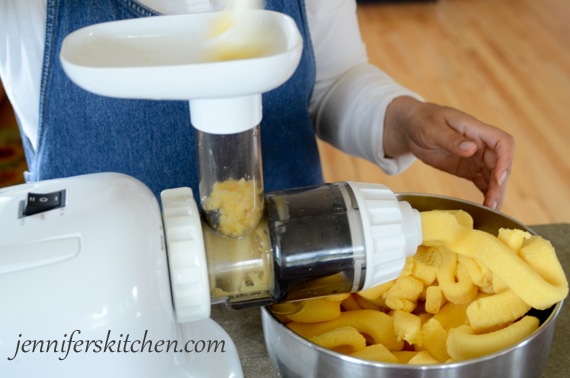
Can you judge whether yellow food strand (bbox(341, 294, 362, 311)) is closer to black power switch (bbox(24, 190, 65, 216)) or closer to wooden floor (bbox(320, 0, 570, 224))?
black power switch (bbox(24, 190, 65, 216))

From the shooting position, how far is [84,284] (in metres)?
0.32

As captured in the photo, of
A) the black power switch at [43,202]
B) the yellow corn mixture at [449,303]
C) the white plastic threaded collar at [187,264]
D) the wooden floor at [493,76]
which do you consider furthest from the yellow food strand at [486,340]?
the wooden floor at [493,76]

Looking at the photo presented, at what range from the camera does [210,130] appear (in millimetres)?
351

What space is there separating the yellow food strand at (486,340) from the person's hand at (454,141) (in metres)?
0.24

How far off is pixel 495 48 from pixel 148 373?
2919mm

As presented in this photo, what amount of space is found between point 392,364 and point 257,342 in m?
0.21

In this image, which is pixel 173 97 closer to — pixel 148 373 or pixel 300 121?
pixel 148 373

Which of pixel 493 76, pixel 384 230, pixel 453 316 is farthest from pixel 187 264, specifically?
pixel 493 76

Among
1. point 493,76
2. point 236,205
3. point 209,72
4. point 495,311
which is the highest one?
point 209,72

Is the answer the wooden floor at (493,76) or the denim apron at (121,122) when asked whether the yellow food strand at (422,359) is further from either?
the wooden floor at (493,76)

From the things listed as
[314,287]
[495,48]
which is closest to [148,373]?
[314,287]

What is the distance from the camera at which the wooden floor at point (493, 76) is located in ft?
6.36

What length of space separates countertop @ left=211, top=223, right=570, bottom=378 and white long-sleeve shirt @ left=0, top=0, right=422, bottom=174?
337 millimetres

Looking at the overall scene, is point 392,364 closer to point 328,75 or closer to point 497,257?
point 497,257
